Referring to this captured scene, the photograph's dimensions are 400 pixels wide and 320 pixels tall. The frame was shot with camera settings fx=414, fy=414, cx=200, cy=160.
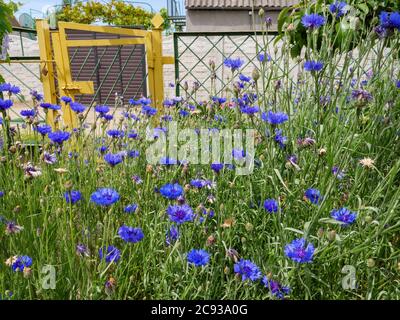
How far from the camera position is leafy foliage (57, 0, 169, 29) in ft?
50.2

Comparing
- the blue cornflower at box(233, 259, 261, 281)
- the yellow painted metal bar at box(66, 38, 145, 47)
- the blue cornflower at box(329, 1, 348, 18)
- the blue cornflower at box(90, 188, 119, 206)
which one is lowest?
the blue cornflower at box(233, 259, 261, 281)

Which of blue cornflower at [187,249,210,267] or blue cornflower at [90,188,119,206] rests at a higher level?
blue cornflower at [90,188,119,206]

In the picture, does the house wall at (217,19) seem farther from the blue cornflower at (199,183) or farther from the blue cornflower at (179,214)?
the blue cornflower at (179,214)

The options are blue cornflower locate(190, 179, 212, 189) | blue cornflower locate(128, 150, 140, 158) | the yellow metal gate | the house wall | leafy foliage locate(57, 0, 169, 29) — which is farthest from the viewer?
leafy foliage locate(57, 0, 169, 29)

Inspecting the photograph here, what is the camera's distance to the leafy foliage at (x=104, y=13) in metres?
15.3

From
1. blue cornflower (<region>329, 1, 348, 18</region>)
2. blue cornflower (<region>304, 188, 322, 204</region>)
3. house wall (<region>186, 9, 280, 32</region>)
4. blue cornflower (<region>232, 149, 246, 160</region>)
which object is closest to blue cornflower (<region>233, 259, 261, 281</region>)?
blue cornflower (<region>304, 188, 322, 204</region>)

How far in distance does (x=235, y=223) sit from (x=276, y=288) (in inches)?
13.2

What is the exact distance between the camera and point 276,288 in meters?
0.98

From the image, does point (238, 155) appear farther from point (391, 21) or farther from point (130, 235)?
point (391, 21)

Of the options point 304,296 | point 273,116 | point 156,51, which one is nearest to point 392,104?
point 273,116

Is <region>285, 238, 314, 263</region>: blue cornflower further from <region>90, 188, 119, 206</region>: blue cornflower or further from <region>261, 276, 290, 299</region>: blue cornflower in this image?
<region>90, 188, 119, 206</region>: blue cornflower

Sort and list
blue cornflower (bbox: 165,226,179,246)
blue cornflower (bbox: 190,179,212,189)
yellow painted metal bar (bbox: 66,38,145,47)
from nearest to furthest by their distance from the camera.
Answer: blue cornflower (bbox: 165,226,179,246) → blue cornflower (bbox: 190,179,212,189) → yellow painted metal bar (bbox: 66,38,145,47)

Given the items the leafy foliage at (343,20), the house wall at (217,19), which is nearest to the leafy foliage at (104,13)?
the house wall at (217,19)
